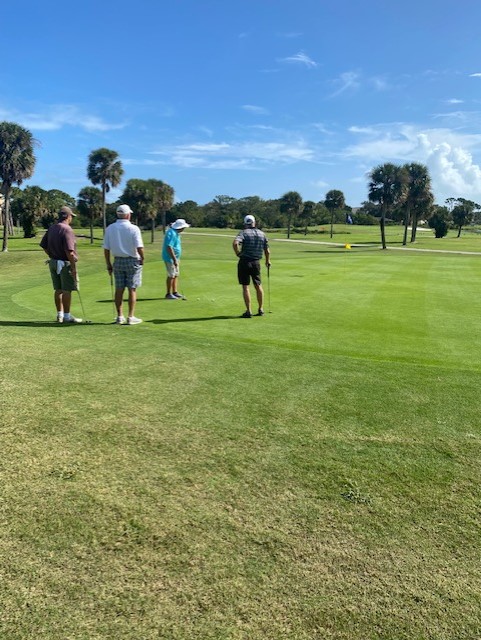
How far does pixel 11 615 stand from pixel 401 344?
22.3ft

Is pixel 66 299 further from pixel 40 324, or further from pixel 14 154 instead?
Result: pixel 14 154

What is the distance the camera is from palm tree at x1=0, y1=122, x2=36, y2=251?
138 ft

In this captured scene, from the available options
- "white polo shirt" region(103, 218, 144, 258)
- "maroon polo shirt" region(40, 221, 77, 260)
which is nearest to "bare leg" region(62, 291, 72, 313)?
"maroon polo shirt" region(40, 221, 77, 260)

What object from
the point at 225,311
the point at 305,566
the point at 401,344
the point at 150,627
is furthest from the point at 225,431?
the point at 225,311

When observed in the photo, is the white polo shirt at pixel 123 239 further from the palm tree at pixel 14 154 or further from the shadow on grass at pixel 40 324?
the palm tree at pixel 14 154

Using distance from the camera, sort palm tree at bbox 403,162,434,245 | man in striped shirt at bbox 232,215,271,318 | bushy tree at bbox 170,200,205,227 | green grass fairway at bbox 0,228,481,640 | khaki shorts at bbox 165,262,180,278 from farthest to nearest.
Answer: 1. bushy tree at bbox 170,200,205,227
2. palm tree at bbox 403,162,434,245
3. khaki shorts at bbox 165,262,180,278
4. man in striped shirt at bbox 232,215,271,318
5. green grass fairway at bbox 0,228,481,640

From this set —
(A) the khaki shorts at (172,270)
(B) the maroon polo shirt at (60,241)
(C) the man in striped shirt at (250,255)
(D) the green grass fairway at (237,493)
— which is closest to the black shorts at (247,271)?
(C) the man in striped shirt at (250,255)

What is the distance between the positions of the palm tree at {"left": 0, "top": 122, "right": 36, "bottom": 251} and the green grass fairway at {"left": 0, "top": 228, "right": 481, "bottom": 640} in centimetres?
4155

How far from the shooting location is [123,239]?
910 cm

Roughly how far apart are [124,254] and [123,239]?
283mm

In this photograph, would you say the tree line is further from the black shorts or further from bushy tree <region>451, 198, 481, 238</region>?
the black shorts

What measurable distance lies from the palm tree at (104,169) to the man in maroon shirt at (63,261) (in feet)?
176

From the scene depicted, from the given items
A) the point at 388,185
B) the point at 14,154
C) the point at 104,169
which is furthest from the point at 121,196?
the point at 388,185

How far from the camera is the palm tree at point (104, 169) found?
60438mm
